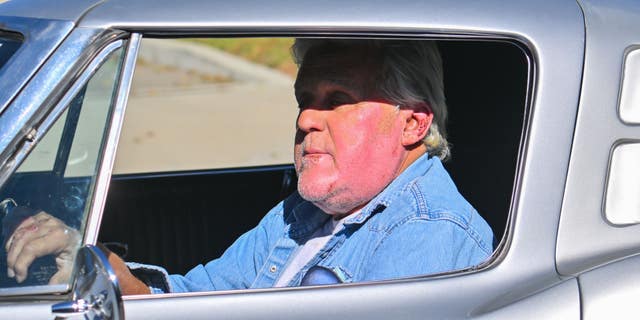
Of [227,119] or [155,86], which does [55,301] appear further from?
[155,86]

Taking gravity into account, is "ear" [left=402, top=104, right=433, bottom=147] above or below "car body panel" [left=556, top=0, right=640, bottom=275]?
above

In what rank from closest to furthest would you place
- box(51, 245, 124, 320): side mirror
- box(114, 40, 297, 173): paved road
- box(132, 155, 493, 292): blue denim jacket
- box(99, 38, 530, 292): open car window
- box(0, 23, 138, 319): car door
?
1. box(51, 245, 124, 320): side mirror
2. box(0, 23, 138, 319): car door
3. box(132, 155, 493, 292): blue denim jacket
4. box(99, 38, 530, 292): open car window
5. box(114, 40, 297, 173): paved road

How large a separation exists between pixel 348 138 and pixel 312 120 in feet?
0.39

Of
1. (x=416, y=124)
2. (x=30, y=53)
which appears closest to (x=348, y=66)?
(x=416, y=124)

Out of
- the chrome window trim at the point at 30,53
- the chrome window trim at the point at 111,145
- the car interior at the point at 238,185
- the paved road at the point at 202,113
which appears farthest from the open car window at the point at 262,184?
the paved road at the point at 202,113

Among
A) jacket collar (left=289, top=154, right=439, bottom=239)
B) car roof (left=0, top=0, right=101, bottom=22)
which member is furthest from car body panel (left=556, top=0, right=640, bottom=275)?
car roof (left=0, top=0, right=101, bottom=22)

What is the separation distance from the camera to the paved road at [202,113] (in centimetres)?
765

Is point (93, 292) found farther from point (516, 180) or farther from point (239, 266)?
point (239, 266)

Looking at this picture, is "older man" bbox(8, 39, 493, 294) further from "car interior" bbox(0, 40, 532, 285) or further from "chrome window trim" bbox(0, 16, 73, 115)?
"chrome window trim" bbox(0, 16, 73, 115)

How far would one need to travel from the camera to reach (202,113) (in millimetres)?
9281

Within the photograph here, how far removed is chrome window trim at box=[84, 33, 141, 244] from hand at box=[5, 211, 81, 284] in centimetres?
4

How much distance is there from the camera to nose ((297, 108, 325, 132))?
2318 millimetres

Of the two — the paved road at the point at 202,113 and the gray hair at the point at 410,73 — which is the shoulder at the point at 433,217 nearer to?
the gray hair at the point at 410,73

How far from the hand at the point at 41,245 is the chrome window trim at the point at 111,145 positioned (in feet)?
0.13
